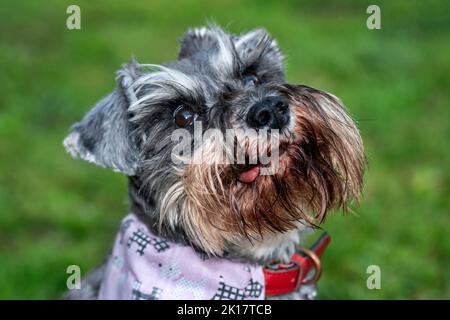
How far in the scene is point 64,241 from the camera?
7141mm

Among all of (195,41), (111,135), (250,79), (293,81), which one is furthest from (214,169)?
(293,81)

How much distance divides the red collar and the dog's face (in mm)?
312

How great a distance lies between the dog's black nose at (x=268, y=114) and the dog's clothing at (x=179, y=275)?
3.04 ft

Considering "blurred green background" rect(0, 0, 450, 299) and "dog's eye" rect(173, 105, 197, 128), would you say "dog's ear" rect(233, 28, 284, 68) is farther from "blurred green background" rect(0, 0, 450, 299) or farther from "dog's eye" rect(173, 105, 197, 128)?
"blurred green background" rect(0, 0, 450, 299)

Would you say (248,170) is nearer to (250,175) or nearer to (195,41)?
(250,175)

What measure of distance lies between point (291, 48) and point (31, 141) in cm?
343

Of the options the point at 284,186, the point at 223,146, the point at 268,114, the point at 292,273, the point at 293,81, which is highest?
the point at 293,81

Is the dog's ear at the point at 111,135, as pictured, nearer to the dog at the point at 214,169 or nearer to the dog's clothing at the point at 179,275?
the dog at the point at 214,169

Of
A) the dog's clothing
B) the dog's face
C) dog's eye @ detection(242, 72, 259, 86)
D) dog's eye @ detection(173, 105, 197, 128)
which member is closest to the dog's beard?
the dog's face

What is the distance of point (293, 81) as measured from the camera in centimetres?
932

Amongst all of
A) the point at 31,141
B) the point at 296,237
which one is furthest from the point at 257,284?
the point at 31,141

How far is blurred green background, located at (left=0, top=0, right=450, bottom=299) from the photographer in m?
6.64

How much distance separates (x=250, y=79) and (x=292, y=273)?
Answer: 3.86 ft
